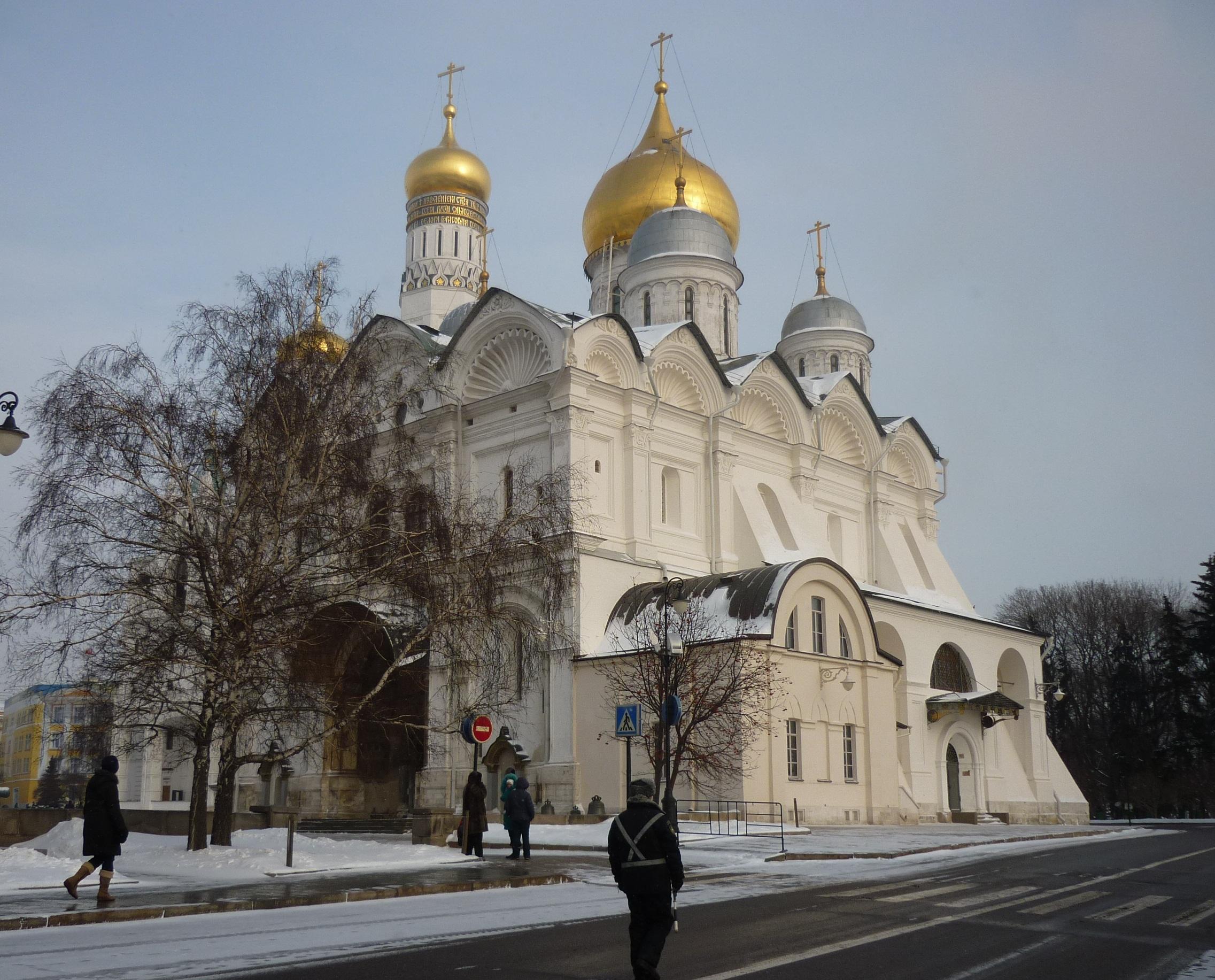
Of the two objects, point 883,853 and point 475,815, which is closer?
point 475,815

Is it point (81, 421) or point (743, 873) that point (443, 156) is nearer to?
point (81, 421)

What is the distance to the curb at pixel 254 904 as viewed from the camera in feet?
34.5

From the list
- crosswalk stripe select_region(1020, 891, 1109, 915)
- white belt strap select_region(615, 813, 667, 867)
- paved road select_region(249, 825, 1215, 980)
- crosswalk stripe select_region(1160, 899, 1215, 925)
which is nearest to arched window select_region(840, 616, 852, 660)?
paved road select_region(249, 825, 1215, 980)

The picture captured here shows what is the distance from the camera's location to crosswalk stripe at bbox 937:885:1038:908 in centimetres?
1252

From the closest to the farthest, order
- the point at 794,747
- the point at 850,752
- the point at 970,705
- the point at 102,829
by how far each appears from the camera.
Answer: the point at 102,829 < the point at 794,747 < the point at 850,752 < the point at 970,705

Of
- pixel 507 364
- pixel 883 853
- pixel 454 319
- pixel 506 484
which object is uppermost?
pixel 454 319

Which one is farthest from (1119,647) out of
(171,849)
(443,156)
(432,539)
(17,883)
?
(17,883)

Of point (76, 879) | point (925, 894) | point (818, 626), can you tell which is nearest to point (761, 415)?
point (818, 626)

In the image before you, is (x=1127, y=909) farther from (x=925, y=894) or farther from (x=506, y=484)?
(x=506, y=484)

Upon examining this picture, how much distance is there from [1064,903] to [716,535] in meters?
22.5

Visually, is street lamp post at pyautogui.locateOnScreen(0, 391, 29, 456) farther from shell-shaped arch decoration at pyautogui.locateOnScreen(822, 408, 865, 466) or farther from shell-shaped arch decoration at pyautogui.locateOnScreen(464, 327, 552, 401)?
shell-shaped arch decoration at pyautogui.locateOnScreen(822, 408, 865, 466)

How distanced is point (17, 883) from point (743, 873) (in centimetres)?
868

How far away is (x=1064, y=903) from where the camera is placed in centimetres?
1288

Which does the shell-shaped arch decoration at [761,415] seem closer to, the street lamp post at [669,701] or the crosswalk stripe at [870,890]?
the street lamp post at [669,701]
